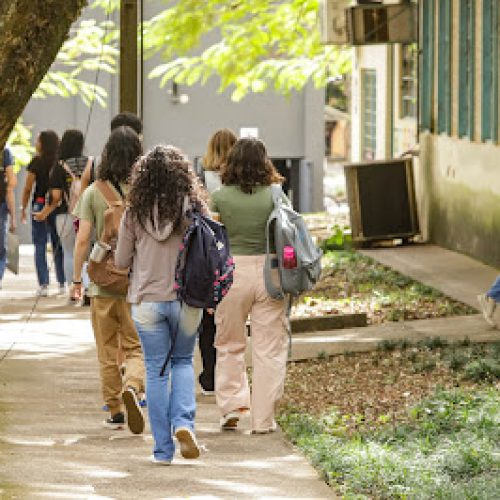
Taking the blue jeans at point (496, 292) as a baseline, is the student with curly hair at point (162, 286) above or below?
above

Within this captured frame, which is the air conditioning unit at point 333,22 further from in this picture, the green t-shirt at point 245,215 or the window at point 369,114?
the green t-shirt at point 245,215

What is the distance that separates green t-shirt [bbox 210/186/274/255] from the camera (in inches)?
369

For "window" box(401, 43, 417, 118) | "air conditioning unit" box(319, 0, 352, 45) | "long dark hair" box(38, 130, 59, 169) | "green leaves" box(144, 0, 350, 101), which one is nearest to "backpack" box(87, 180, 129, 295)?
"long dark hair" box(38, 130, 59, 169)

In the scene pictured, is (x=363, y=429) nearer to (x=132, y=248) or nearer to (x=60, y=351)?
(x=132, y=248)

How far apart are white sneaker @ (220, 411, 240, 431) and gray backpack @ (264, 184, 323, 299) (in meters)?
0.82

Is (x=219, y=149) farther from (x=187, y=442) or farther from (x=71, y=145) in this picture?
(x=71, y=145)

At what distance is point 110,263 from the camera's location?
30.5 feet

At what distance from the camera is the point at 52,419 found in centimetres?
989

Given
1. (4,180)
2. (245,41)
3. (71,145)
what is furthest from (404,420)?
(245,41)

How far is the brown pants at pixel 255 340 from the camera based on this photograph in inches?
369

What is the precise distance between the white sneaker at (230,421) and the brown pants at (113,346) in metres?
0.56

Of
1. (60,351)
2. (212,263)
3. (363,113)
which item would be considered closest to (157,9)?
(363,113)

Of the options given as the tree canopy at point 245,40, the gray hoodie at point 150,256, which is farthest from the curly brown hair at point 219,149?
the tree canopy at point 245,40

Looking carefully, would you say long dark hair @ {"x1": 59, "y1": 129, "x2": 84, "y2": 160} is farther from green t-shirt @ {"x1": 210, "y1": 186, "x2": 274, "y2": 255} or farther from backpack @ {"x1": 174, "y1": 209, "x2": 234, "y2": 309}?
backpack @ {"x1": 174, "y1": 209, "x2": 234, "y2": 309}
